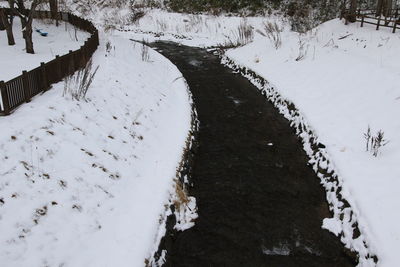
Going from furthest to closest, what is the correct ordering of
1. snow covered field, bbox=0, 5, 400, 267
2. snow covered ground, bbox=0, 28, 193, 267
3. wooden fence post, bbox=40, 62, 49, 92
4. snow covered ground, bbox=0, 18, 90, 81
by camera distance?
1. snow covered ground, bbox=0, 18, 90, 81
2. wooden fence post, bbox=40, 62, 49, 92
3. snow covered field, bbox=0, 5, 400, 267
4. snow covered ground, bbox=0, 28, 193, 267

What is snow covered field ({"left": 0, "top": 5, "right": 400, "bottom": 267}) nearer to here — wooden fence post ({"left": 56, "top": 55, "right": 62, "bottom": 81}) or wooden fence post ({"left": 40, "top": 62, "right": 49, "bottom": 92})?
wooden fence post ({"left": 40, "top": 62, "right": 49, "bottom": 92})

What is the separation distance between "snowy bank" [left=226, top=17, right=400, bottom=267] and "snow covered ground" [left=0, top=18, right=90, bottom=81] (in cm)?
876

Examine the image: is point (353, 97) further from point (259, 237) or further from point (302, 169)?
point (259, 237)

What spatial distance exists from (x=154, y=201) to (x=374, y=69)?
7728 mm

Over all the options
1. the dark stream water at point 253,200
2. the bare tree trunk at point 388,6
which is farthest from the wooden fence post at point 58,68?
the bare tree trunk at point 388,6

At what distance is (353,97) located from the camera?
373 inches

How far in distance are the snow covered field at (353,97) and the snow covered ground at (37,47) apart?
8.71 metres

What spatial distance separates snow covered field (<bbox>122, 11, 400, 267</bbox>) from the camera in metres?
5.57

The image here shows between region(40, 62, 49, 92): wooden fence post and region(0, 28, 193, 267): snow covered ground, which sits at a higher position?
region(40, 62, 49, 92): wooden fence post

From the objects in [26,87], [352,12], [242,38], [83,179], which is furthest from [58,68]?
[242,38]

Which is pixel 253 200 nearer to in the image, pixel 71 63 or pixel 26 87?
pixel 26 87

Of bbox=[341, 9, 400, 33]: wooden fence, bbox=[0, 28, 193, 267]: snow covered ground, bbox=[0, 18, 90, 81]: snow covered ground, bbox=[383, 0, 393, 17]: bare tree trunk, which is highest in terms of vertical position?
bbox=[383, 0, 393, 17]: bare tree trunk

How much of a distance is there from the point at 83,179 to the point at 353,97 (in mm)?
7384

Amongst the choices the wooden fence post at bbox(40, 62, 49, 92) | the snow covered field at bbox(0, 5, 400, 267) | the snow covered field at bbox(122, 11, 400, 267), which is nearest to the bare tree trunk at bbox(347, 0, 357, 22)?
the snow covered field at bbox(122, 11, 400, 267)
